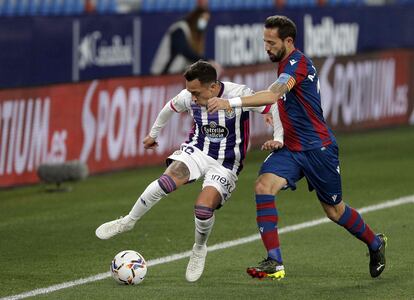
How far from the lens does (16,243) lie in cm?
1120

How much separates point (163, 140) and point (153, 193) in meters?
7.62

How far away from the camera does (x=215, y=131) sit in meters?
9.46

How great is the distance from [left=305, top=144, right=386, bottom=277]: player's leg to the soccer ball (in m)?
1.33

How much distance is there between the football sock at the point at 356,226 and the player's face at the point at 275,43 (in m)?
1.22

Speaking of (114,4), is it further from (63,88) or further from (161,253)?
(161,253)

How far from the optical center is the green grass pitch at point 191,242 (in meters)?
8.98

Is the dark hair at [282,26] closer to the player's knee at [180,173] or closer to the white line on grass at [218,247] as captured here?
the player's knee at [180,173]

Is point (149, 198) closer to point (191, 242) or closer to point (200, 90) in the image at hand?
point (200, 90)

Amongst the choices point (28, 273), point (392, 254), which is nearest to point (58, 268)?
point (28, 273)

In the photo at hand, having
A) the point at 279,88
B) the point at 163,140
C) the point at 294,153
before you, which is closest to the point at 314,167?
the point at 294,153

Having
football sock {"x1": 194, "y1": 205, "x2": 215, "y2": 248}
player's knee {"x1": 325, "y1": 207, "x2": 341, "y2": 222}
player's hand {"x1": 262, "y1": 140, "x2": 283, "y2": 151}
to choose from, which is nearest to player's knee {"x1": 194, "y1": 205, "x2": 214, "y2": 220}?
football sock {"x1": 194, "y1": 205, "x2": 215, "y2": 248}

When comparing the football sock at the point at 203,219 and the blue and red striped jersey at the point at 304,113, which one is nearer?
the blue and red striped jersey at the point at 304,113

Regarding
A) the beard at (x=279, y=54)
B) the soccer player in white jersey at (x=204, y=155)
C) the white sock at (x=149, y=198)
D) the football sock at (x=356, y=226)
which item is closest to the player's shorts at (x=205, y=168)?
the soccer player in white jersey at (x=204, y=155)

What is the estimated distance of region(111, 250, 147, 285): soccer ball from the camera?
9.03 m
